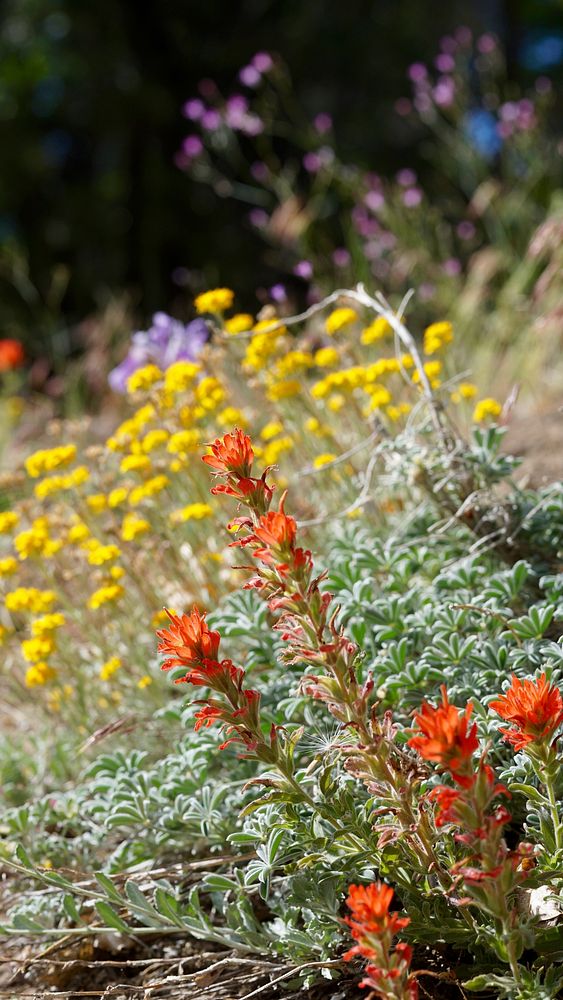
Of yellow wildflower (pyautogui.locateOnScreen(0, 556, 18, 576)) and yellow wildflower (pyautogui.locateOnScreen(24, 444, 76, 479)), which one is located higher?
yellow wildflower (pyautogui.locateOnScreen(24, 444, 76, 479))

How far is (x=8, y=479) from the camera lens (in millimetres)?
3121

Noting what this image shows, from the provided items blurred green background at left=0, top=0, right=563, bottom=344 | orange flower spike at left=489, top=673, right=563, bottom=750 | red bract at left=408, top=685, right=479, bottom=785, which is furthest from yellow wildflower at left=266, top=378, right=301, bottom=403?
blurred green background at left=0, top=0, right=563, bottom=344

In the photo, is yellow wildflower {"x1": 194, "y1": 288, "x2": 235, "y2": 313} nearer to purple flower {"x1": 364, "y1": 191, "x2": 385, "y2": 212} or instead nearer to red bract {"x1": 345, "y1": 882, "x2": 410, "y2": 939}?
red bract {"x1": 345, "y1": 882, "x2": 410, "y2": 939}

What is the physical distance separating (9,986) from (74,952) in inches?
5.3

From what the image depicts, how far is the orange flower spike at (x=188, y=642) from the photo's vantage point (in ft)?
4.37

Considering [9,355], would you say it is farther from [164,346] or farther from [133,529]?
[133,529]

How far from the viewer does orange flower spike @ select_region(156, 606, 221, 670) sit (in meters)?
1.33

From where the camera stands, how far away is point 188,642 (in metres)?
1.34

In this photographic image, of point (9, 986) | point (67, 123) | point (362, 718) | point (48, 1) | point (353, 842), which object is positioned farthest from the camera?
point (67, 123)

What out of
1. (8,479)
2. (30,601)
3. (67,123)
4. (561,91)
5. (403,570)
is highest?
(67,123)

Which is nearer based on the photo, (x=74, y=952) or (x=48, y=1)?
(x=74, y=952)

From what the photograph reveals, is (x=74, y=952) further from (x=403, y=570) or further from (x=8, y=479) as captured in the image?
(x=8, y=479)

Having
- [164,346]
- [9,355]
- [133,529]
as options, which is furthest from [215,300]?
[9,355]

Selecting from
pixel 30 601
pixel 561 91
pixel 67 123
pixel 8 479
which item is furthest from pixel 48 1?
pixel 30 601
